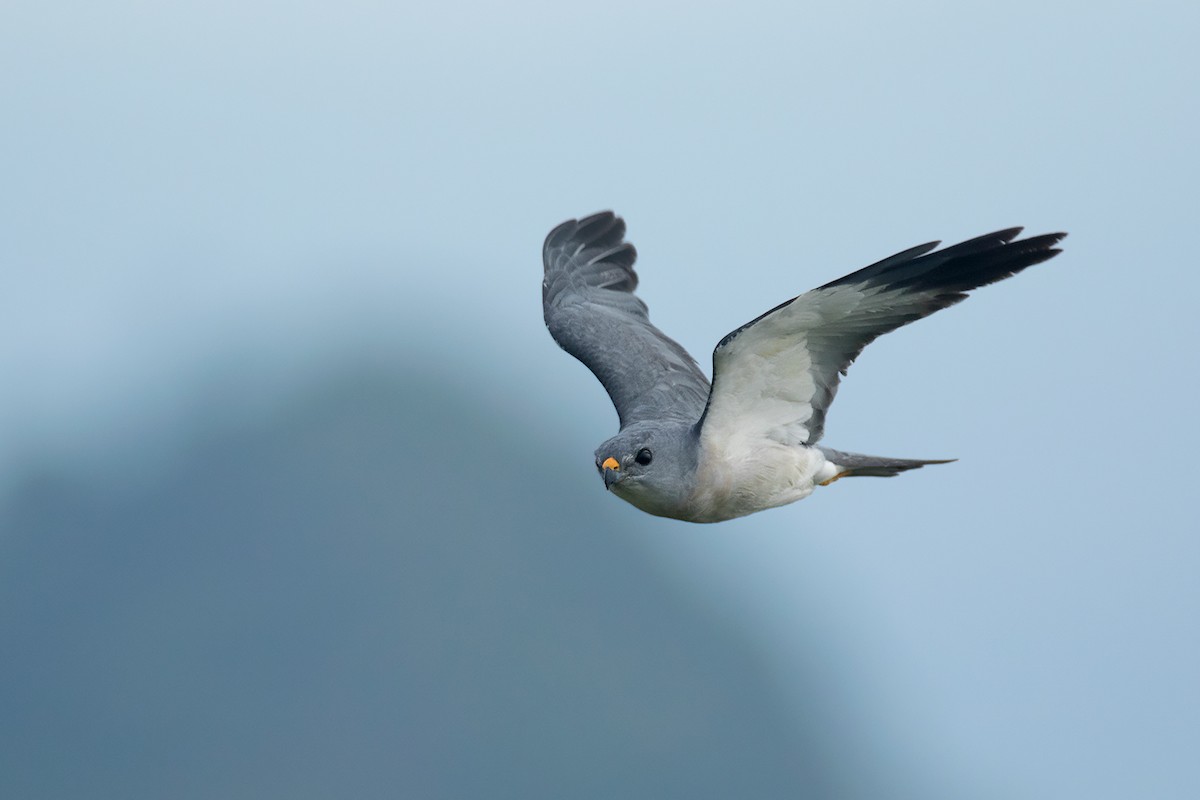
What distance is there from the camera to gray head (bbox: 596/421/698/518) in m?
10.6

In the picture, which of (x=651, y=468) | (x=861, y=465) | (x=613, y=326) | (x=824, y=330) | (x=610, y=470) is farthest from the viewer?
(x=613, y=326)

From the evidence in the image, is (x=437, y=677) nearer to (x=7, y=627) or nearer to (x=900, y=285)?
(x=7, y=627)

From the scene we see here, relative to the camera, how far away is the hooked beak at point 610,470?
34.6ft

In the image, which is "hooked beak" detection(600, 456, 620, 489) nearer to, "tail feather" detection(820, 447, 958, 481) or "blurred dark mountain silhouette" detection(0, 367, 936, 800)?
"tail feather" detection(820, 447, 958, 481)

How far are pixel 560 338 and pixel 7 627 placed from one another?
13505 cm

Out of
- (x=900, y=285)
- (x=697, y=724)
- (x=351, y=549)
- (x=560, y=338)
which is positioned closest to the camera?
(x=900, y=285)

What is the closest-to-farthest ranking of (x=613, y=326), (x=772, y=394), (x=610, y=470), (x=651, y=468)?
1. (x=610, y=470)
2. (x=651, y=468)
3. (x=772, y=394)
4. (x=613, y=326)

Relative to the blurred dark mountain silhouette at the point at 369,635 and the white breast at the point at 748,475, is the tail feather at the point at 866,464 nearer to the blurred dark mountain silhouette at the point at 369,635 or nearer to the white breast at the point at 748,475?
the white breast at the point at 748,475

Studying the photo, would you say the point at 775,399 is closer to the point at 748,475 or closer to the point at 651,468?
the point at 748,475

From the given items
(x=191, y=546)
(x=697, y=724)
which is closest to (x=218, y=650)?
(x=191, y=546)

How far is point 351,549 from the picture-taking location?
5354 inches

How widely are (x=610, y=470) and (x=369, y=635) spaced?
123361 millimetres

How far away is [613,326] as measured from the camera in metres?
14.3

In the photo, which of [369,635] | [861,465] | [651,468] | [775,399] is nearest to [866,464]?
[861,465]
